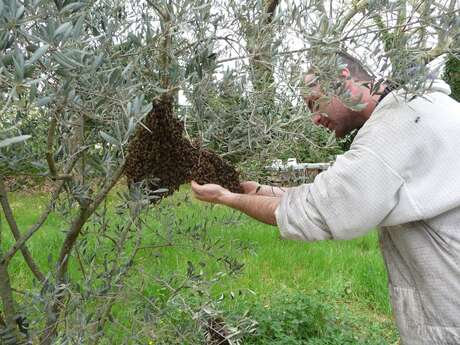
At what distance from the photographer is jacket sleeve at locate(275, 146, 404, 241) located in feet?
6.19

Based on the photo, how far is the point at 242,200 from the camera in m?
2.00

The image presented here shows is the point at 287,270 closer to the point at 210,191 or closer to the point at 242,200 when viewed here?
the point at 242,200

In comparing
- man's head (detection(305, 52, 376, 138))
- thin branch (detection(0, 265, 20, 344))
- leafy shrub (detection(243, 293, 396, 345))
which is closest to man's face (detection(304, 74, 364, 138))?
man's head (detection(305, 52, 376, 138))

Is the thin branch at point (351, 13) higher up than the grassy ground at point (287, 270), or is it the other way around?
the thin branch at point (351, 13)

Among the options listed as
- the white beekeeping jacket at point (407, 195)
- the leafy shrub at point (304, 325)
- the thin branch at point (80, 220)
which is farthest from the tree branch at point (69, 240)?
the leafy shrub at point (304, 325)

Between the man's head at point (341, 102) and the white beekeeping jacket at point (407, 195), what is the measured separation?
0.15 metres

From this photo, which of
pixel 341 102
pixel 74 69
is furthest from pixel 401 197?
pixel 74 69

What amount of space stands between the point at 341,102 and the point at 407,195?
0.44 meters

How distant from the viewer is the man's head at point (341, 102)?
66.6 inches

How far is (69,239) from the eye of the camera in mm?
2133

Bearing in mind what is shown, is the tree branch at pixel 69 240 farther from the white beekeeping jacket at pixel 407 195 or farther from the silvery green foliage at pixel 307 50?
the white beekeeping jacket at pixel 407 195

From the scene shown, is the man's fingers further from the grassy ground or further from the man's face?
the grassy ground

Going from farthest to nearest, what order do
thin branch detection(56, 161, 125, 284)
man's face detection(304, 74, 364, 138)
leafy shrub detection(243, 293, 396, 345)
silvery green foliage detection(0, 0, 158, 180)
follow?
leafy shrub detection(243, 293, 396, 345)
man's face detection(304, 74, 364, 138)
thin branch detection(56, 161, 125, 284)
silvery green foliage detection(0, 0, 158, 180)

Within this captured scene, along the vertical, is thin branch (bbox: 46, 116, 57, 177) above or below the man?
above
